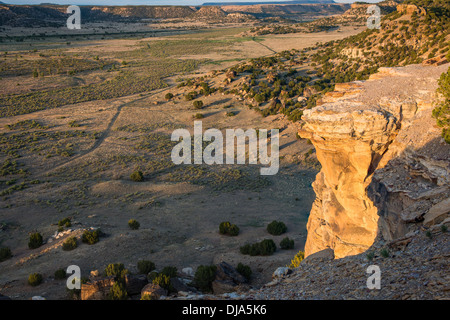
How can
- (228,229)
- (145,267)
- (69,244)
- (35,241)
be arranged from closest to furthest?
(145,267)
(69,244)
(35,241)
(228,229)

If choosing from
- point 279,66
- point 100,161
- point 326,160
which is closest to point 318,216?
point 326,160

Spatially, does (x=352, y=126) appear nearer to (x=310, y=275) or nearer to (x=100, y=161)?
(x=310, y=275)

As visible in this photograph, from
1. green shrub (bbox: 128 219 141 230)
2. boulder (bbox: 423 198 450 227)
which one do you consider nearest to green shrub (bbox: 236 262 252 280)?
green shrub (bbox: 128 219 141 230)

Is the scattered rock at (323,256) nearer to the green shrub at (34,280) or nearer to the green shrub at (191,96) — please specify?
the green shrub at (34,280)

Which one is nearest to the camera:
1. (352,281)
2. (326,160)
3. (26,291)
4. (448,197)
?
(352,281)

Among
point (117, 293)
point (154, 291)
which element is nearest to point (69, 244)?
point (117, 293)

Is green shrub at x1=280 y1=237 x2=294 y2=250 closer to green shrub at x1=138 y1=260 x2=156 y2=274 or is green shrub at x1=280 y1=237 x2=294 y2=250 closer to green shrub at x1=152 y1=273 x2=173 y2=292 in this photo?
green shrub at x1=138 y1=260 x2=156 y2=274

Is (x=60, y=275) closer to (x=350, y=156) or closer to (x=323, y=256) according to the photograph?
(x=323, y=256)
